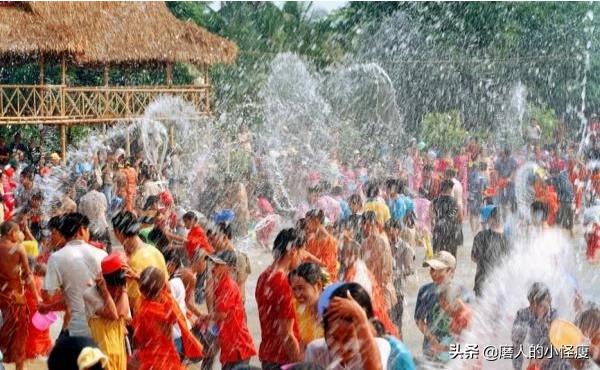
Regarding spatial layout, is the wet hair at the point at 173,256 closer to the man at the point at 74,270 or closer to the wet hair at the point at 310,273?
the man at the point at 74,270

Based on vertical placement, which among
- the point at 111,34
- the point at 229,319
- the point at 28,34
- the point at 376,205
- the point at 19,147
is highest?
the point at 111,34

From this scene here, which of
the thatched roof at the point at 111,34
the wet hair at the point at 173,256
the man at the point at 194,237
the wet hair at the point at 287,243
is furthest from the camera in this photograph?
the thatched roof at the point at 111,34

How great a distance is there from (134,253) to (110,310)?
3.13 ft

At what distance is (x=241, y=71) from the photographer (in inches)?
1284

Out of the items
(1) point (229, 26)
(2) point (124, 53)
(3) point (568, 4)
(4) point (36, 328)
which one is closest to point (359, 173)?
(2) point (124, 53)

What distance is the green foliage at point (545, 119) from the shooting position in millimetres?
31792

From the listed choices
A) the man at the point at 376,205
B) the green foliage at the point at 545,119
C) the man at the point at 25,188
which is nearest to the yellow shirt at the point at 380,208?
the man at the point at 376,205

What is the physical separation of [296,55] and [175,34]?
10471mm

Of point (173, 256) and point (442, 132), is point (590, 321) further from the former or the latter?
point (442, 132)

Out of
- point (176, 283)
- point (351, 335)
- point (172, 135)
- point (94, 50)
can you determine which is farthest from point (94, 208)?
point (172, 135)

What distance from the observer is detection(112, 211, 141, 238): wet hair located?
22.0 ft

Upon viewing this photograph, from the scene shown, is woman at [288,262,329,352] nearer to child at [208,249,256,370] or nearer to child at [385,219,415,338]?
child at [208,249,256,370]

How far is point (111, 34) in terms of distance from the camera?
857 inches

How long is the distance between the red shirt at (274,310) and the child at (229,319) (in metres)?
0.23
